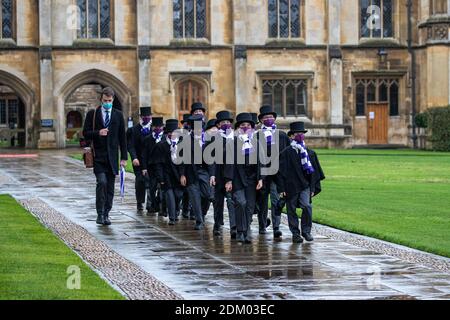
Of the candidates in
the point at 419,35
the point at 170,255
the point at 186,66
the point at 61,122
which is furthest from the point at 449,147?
the point at 170,255

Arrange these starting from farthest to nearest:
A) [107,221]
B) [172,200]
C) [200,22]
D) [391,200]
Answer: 1. [200,22]
2. [391,200]
3. [172,200]
4. [107,221]

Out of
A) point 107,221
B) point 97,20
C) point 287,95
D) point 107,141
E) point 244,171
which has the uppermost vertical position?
point 97,20

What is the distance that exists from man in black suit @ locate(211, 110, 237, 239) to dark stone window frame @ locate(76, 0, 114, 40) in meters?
33.5

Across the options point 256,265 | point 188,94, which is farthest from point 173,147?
point 188,94

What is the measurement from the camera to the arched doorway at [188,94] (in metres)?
51.4

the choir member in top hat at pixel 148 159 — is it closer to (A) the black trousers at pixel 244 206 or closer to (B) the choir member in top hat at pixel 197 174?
(B) the choir member in top hat at pixel 197 174

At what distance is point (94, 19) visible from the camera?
51.1 metres

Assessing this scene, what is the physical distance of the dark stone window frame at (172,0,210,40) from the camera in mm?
51312

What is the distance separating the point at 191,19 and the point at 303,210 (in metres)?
35.0

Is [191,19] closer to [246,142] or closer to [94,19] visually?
[94,19]

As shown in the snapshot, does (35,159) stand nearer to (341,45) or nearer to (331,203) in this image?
(341,45)

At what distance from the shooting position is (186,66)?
51.1m

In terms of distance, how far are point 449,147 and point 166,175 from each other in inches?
1163

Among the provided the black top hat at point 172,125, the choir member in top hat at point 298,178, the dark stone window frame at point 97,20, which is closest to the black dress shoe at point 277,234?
the choir member in top hat at point 298,178
